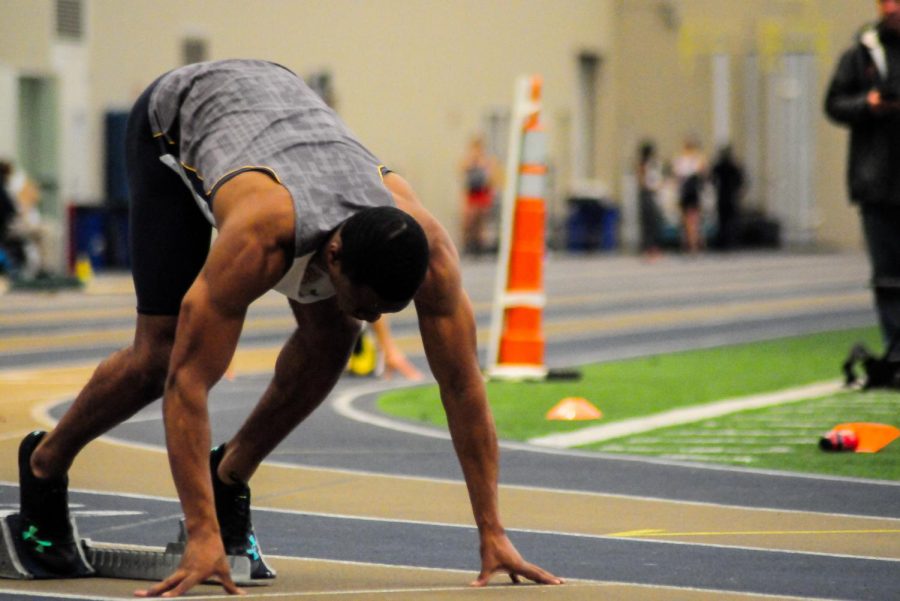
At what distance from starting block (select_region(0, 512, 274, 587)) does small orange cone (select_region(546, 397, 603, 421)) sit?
15.3 ft

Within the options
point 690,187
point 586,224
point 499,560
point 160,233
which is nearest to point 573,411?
point 499,560

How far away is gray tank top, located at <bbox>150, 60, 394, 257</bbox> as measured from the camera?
16.7 feet

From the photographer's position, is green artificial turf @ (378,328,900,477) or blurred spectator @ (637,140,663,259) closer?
green artificial turf @ (378,328,900,477)

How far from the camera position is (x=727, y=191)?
39.7 m

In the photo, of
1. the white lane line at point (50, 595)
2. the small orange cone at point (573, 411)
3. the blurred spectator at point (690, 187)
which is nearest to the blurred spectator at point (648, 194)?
the blurred spectator at point (690, 187)

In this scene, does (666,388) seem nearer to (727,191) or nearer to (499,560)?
(499,560)

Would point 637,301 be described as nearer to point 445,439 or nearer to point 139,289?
point 445,439

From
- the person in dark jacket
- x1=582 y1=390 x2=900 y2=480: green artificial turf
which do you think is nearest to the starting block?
x1=582 y1=390 x2=900 y2=480: green artificial turf

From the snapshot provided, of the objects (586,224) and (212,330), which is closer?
(212,330)

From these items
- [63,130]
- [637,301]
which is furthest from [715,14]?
[637,301]

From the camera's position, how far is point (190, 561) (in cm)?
509

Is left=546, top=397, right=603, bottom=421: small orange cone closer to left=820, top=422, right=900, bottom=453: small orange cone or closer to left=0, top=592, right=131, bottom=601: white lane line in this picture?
left=820, top=422, right=900, bottom=453: small orange cone

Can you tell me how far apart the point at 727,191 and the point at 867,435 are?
31.0m

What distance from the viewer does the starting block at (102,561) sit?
565 cm
